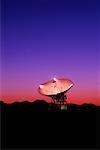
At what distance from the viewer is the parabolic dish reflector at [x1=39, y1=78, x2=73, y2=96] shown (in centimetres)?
5234

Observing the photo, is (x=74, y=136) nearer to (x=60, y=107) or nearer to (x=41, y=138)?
(x=41, y=138)

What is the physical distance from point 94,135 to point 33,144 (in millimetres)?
7066

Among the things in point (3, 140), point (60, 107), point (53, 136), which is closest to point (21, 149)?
point (3, 140)

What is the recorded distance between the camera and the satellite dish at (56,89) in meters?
52.5

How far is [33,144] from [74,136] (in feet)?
16.5

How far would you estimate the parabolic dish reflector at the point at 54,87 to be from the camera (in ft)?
172

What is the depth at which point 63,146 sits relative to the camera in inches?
874

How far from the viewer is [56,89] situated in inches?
2115

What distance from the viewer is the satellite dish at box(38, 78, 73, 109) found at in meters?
52.5

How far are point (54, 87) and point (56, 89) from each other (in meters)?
0.58

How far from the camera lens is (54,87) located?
5412 centimetres

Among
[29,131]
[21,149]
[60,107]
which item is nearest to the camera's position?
[21,149]

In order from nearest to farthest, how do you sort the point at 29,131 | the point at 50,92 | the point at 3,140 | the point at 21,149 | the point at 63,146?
the point at 21,149
the point at 63,146
the point at 3,140
the point at 29,131
the point at 50,92

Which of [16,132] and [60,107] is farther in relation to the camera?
[60,107]
